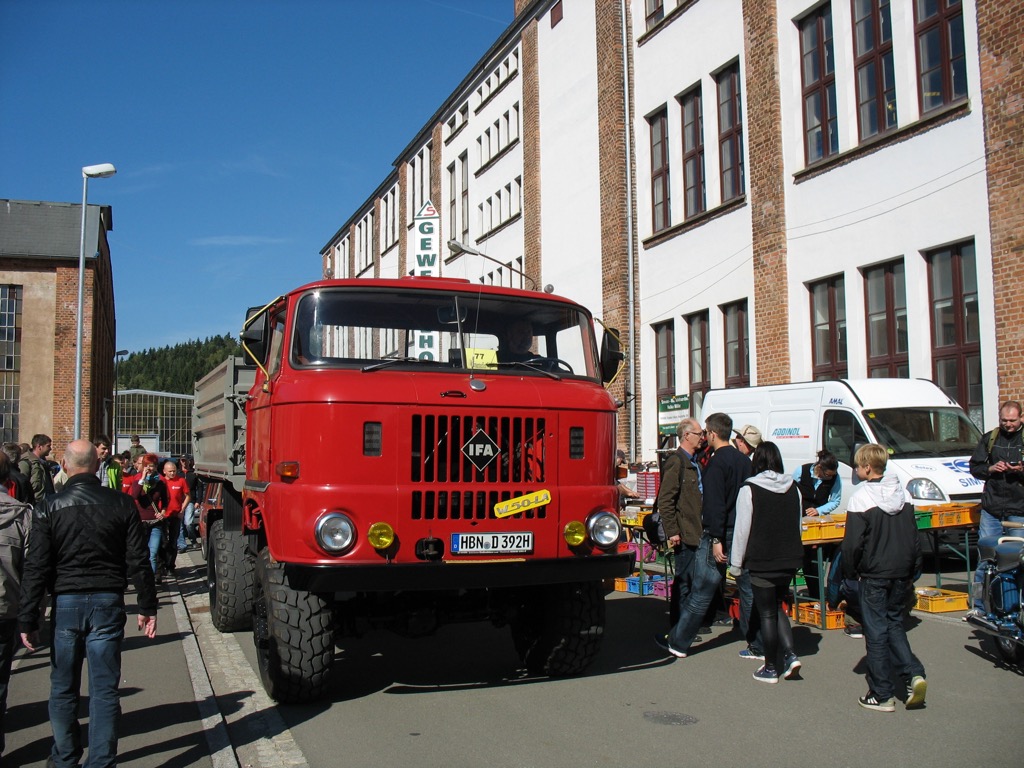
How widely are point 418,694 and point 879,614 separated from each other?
10.0 feet

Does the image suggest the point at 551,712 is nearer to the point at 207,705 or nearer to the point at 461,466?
the point at 461,466

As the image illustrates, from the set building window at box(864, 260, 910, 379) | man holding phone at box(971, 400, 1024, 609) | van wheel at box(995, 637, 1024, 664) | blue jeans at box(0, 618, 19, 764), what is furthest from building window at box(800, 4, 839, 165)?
blue jeans at box(0, 618, 19, 764)

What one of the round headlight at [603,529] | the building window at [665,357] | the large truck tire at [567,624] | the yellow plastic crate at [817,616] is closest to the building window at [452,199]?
the building window at [665,357]

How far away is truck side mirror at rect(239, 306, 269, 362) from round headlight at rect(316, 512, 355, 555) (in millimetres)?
1824

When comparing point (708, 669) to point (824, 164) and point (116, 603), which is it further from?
point (824, 164)

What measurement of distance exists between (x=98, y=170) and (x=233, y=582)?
61.7 ft

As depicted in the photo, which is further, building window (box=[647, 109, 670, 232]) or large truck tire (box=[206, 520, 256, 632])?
building window (box=[647, 109, 670, 232])

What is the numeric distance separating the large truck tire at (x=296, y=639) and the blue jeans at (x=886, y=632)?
3375mm

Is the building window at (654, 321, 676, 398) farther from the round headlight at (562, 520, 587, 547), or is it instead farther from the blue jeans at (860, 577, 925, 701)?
the blue jeans at (860, 577, 925, 701)

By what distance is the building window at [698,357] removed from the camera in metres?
22.6

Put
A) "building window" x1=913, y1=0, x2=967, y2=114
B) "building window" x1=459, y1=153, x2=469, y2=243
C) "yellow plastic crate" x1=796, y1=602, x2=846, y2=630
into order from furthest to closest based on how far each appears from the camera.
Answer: "building window" x1=459, y1=153, x2=469, y2=243 → "building window" x1=913, y1=0, x2=967, y2=114 → "yellow plastic crate" x1=796, y1=602, x2=846, y2=630

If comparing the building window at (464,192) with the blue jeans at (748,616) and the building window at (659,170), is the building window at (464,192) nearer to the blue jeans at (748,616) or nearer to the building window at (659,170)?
the building window at (659,170)

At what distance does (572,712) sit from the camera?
627 centimetres

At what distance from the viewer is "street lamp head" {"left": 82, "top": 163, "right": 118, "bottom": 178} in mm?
24688
